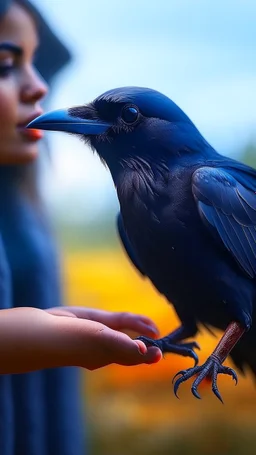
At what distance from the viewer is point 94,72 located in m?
→ 1.01

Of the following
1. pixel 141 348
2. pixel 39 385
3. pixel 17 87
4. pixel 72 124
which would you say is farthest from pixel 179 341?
pixel 17 87

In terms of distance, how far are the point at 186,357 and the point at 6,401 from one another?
291 millimetres

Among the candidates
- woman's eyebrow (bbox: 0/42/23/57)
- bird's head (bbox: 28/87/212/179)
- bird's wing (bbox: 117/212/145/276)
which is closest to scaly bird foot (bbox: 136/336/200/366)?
bird's wing (bbox: 117/212/145/276)

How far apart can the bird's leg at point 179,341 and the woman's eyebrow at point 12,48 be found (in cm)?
49

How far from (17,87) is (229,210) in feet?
1.31

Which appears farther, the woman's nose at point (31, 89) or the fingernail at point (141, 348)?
the woman's nose at point (31, 89)

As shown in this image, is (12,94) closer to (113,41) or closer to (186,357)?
(113,41)

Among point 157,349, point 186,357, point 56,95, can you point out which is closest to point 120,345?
point 157,349

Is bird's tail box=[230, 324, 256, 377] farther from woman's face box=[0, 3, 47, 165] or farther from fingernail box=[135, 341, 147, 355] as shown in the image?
woman's face box=[0, 3, 47, 165]

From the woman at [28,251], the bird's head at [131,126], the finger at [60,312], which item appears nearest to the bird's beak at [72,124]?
the bird's head at [131,126]

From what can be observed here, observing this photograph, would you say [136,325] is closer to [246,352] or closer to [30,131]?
[246,352]

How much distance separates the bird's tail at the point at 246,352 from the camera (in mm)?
893

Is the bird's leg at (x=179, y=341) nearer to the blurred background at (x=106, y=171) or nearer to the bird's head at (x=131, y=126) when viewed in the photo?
the blurred background at (x=106, y=171)

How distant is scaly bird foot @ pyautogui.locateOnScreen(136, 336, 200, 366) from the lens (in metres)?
0.91
